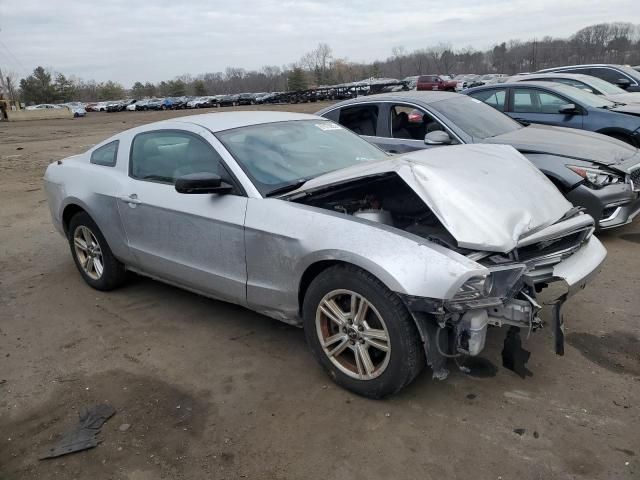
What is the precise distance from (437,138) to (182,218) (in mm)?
3103

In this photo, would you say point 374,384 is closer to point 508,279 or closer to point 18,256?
point 508,279

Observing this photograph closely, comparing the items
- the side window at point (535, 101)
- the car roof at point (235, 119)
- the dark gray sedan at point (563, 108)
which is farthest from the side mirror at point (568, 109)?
the car roof at point (235, 119)

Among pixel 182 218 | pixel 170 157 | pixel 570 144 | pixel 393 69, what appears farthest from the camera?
pixel 393 69

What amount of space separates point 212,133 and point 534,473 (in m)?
2.94

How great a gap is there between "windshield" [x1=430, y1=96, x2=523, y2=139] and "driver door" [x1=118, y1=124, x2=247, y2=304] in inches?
133

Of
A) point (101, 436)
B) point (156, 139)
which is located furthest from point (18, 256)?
point (101, 436)

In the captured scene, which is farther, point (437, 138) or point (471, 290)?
point (437, 138)

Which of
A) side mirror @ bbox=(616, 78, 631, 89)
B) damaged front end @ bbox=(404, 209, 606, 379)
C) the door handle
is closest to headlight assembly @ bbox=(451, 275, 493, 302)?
damaged front end @ bbox=(404, 209, 606, 379)

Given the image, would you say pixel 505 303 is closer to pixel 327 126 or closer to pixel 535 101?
pixel 327 126

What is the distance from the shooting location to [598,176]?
533 centimetres

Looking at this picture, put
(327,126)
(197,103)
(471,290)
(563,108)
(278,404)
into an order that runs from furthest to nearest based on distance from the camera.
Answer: (197,103), (563,108), (327,126), (278,404), (471,290)

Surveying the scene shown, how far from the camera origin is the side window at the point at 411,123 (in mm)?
6156

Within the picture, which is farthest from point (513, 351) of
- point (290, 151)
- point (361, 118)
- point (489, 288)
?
point (361, 118)

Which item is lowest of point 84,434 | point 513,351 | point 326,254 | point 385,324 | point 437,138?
point 84,434
